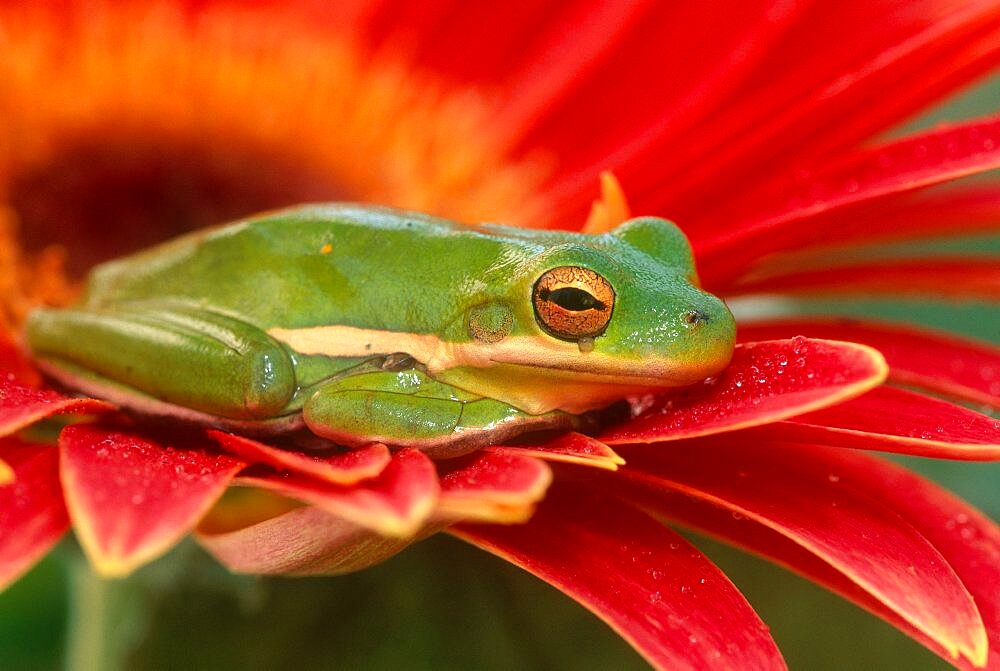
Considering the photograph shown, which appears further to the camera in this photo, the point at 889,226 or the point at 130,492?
the point at 889,226

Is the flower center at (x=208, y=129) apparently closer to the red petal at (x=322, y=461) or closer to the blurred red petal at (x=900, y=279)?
the blurred red petal at (x=900, y=279)

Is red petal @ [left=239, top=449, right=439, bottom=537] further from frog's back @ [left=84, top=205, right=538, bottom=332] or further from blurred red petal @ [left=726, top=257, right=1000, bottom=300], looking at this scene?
blurred red petal @ [left=726, top=257, right=1000, bottom=300]

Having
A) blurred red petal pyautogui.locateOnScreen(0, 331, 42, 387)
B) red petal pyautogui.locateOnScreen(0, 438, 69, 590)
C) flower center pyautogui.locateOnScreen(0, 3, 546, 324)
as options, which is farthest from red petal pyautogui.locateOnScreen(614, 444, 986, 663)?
flower center pyautogui.locateOnScreen(0, 3, 546, 324)

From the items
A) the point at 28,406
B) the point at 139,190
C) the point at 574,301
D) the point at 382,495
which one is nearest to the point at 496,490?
the point at 382,495

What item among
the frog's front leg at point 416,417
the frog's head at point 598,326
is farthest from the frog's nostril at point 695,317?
the frog's front leg at point 416,417

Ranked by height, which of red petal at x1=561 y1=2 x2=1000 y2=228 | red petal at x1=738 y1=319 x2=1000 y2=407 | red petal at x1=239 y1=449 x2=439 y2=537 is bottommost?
red petal at x1=239 y1=449 x2=439 y2=537

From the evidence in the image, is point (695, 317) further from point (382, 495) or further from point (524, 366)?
point (382, 495)

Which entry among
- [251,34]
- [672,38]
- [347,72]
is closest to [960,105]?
[672,38]
